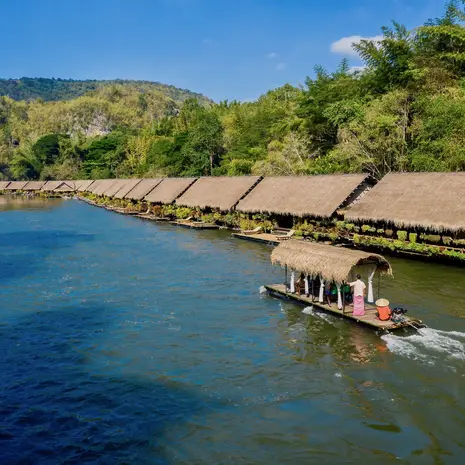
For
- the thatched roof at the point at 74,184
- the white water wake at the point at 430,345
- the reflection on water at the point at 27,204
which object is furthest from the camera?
the thatched roof at the point at 74,184

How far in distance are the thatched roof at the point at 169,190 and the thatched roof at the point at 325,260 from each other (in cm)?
3164

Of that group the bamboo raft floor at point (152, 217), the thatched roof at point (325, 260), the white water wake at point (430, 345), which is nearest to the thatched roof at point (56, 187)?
the bamboo raft floor at point (152, 217)

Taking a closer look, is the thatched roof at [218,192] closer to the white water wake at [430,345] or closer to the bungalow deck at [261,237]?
the bungalow deck at [261,237]

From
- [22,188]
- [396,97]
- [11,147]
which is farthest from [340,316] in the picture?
[11,147]

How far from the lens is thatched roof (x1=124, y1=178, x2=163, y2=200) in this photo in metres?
56.6

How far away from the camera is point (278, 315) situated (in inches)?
655

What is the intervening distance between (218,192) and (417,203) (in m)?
20.1

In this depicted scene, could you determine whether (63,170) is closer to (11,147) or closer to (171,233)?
(11,147)

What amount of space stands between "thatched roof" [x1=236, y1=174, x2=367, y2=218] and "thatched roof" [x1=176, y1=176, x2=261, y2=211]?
1505mm

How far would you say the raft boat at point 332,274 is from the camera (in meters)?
14.7

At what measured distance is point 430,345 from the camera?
13.4 metres

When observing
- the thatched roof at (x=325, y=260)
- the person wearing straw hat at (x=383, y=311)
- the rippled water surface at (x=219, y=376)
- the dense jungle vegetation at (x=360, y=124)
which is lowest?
the rippled water surface at (x=219, y=376)

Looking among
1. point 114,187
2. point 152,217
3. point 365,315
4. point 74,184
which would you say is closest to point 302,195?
point 365,315

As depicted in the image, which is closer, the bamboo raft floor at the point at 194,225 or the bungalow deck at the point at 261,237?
the bungalow deck at the point at 261,237
